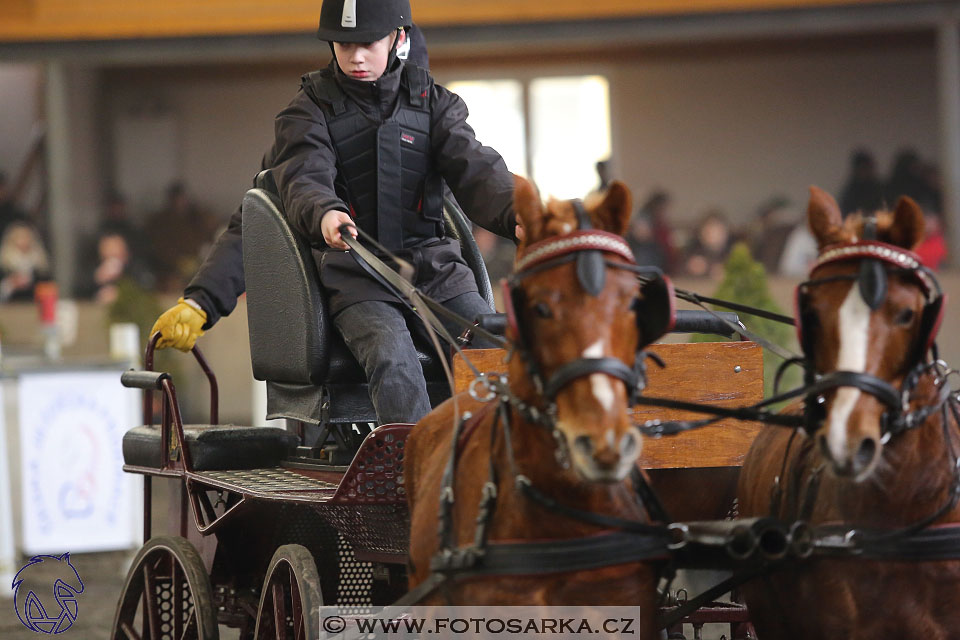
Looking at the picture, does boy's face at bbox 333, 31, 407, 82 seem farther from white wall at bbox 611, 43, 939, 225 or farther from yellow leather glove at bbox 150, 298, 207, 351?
white wall at bbox 611, 43, 939, 225

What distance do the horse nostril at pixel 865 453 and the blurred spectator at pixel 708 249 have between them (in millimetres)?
9819

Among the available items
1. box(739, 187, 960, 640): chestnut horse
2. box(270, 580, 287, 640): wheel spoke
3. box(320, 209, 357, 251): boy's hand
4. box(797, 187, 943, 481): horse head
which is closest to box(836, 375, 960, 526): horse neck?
box(739, 187, 960, 640): chestnut horse

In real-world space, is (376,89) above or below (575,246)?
above

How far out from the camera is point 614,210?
2.45 meters

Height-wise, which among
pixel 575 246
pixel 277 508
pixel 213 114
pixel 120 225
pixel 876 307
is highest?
pixel 213 114

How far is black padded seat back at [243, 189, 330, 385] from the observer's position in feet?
12.0

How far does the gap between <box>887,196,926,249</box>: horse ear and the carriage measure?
0.46 m

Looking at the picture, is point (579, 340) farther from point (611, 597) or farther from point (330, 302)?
point (330, 302)

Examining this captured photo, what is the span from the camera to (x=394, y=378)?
11.3 feet

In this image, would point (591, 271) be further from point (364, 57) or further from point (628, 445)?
point (364, 57)

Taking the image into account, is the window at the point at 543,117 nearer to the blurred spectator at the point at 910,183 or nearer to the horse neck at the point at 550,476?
the blurred spectator at the point at 910,183

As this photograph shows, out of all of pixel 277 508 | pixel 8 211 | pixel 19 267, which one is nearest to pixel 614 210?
pixel 277 508

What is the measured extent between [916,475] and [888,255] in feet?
1.44

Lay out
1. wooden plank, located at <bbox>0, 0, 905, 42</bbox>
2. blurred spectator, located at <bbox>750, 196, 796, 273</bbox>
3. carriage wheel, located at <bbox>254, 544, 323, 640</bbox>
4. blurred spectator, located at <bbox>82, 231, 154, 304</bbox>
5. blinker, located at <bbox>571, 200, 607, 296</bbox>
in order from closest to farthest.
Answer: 1. blinker, located at <bbox>571, 200, 607, 296</bbox>
2. carriage wheel, located at <bbox>254, 544, 323, 640</bbox>
3. wooden plank, located at <bbox>0, 0, 905, 42</bbox>
4. blurred spectator, located at <bbox>750, 196, 796, 273</bbox>
5. blurred spectator, located at <bbox>82, 231, 154, 304</bbox>
